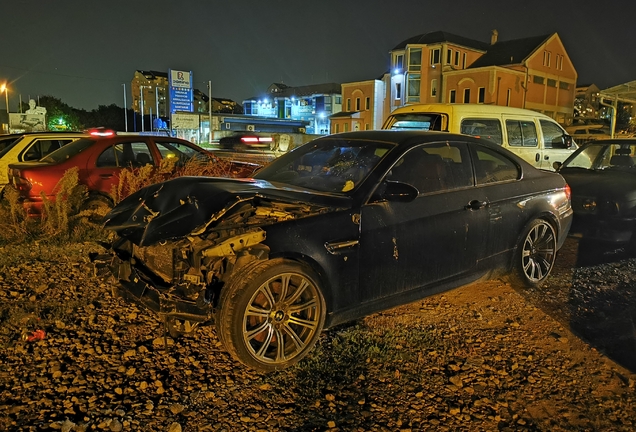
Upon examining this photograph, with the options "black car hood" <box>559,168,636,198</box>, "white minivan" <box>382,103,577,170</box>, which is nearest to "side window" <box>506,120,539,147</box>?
"white minivan" <box>382,103,577,170</box>

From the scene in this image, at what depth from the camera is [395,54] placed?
5250 cm

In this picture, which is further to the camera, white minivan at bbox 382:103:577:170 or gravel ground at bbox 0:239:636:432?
white minivan at bbox 382:103:577:170

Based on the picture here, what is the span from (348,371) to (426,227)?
1.39 meters

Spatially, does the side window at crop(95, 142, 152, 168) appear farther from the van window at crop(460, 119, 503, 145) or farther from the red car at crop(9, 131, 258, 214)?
the van window at crop(460, 119, 503, 145)

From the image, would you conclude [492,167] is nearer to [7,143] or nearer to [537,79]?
[7,143]

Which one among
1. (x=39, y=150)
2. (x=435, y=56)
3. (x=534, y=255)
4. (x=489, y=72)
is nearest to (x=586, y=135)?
(x=534, y=255)

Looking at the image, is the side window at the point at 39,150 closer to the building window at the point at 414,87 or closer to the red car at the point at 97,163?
the red car at the point at 97,163

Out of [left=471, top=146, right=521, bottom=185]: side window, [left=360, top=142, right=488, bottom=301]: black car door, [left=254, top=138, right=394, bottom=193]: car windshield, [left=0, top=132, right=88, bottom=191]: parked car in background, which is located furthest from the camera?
[left=0, top=132, right=88, bottom=191]: parked car in background

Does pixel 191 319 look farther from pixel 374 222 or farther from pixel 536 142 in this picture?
pixel 536 142

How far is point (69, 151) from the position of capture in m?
8.47

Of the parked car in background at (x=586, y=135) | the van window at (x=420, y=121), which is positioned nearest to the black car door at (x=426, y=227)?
the van window at (x=420, y=121)

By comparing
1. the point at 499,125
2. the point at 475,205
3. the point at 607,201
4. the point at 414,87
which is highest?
the point at 414,87

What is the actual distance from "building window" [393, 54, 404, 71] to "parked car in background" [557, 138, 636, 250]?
45207 mm

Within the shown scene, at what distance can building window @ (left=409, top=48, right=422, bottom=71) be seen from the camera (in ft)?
157
